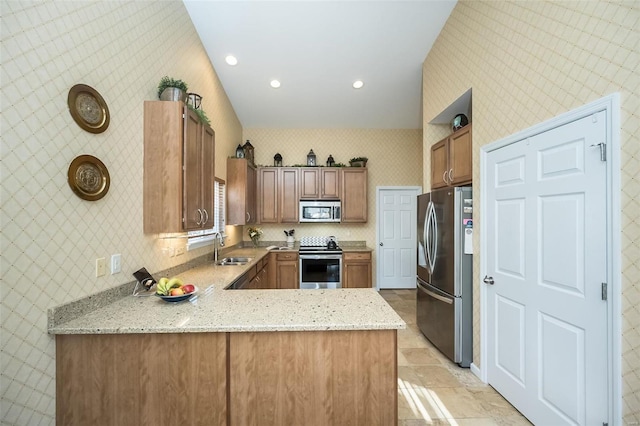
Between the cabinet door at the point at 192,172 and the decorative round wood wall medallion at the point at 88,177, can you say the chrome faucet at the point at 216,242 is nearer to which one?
the cabinet door at the point at 192,172

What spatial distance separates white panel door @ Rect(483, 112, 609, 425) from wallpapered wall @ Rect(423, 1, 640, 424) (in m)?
0.11

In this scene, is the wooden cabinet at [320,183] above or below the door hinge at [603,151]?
above

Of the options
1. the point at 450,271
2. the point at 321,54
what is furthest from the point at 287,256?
the point at 321,54

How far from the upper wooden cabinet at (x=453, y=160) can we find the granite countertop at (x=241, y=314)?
1612 mm

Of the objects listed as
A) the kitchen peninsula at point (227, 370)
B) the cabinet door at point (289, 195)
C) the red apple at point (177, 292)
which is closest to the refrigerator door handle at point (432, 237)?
the kitchen peninsula at point (227, 370)

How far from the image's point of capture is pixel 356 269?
4574 millimetres

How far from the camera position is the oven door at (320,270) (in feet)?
14.6

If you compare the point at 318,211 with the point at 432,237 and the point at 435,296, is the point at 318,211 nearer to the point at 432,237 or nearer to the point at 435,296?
the point at 432,237

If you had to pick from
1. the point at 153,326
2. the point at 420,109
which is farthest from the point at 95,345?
the point at 420,109

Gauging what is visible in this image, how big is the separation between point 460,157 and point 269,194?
3212 mm

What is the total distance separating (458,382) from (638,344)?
1412mm

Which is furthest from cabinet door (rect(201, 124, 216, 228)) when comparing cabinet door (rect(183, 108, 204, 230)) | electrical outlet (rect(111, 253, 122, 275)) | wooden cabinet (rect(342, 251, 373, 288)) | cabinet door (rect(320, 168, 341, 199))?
wooden cabinet (rect(342, 251, 373, 288))

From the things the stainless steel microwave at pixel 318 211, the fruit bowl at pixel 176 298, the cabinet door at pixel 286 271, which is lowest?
the cabinet door at pixel 286 271

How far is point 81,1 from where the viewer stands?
1.41m
